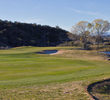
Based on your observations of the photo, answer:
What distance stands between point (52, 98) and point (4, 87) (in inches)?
111

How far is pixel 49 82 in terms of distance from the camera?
7879mm

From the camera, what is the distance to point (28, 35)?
67.9 m

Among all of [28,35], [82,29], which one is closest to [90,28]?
[82,29]

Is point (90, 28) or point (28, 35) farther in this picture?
point (28, 35)

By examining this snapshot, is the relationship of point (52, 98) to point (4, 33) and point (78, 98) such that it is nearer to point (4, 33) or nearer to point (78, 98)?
point (78, 98)


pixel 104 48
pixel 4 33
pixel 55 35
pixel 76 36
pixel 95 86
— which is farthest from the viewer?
pixel 55 35

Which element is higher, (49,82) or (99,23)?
(99,23)

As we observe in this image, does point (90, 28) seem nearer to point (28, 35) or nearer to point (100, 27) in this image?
point (100, 27)

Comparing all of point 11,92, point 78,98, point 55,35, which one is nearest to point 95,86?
point 78,98

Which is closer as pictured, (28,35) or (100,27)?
(100,27)

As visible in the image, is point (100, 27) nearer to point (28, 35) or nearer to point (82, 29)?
point (82, 29)

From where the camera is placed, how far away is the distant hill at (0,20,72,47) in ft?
197

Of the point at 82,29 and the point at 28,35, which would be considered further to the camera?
the point at 28,35

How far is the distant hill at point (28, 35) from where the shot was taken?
197 feet
